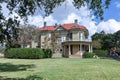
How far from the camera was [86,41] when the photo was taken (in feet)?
231

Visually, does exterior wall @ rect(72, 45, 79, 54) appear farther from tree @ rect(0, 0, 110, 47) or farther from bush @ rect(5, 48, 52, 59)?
tree @ rect(0, 0, 110, 47)

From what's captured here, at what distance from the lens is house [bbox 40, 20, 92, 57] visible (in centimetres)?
7050

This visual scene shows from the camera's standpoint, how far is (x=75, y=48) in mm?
71312

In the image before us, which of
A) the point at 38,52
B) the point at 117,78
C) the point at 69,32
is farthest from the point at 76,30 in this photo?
the point at 117,78

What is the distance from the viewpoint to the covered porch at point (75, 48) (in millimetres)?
69688

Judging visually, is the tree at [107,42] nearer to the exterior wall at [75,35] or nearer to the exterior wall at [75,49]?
the exterior wall at [75,35]

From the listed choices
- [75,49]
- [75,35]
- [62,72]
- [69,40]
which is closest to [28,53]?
[75,49]

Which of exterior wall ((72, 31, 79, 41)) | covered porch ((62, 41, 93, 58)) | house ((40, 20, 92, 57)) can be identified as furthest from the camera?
exterior wall ((72, 31, 79, 41))

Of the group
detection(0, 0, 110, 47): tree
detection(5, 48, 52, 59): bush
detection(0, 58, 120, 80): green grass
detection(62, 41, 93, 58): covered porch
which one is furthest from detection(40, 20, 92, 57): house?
detection(0, 0, 110, 47): tree

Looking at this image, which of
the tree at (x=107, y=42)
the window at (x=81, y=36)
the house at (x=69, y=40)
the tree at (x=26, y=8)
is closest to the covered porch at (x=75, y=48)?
the house at (x=69, y=40)

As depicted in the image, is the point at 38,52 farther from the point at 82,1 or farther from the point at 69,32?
the point at 82,1

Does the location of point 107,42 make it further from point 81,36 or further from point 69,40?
point 69,40

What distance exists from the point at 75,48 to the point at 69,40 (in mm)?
2648

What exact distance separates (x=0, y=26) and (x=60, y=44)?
6322 centimetres
